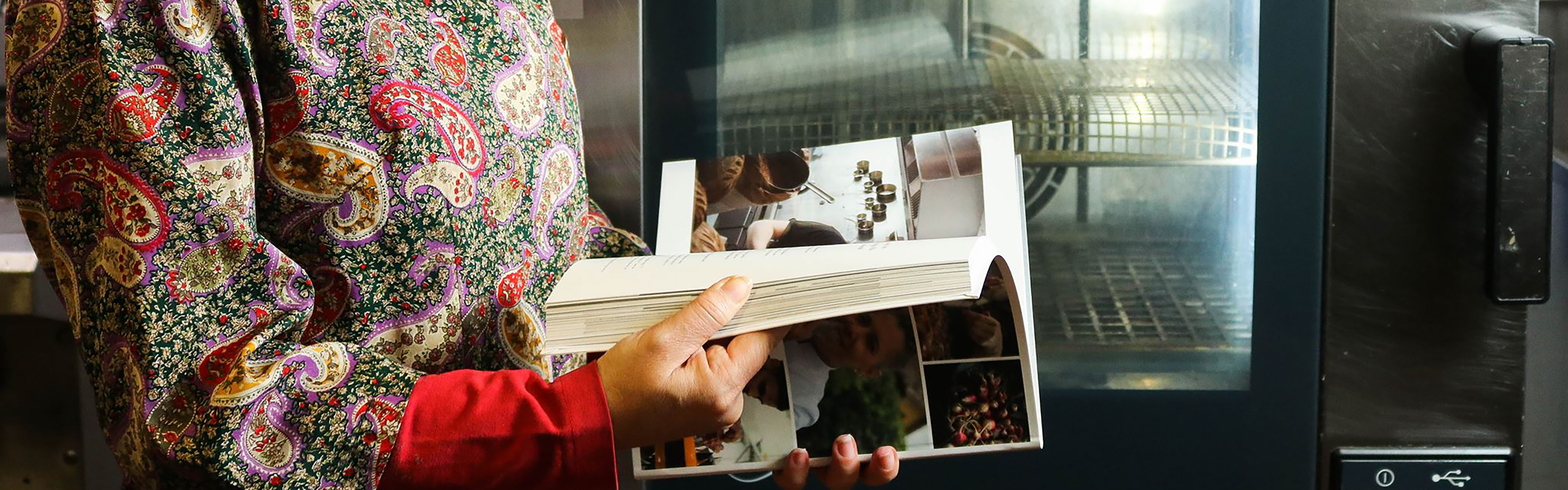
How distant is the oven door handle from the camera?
39.2 inches

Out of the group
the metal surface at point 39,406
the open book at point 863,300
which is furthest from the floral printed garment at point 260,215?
the metal surface at point 39,406

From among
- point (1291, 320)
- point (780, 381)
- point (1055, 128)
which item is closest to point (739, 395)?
point (780, 381)

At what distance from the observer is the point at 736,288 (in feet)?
2.27

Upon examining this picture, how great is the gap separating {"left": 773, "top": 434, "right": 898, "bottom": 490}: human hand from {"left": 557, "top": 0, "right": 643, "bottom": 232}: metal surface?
16.1 inches

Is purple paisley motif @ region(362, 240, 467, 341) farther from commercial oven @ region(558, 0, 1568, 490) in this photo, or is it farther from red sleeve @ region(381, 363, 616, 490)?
commercial oven @ region(558, 0, 1568, 490)

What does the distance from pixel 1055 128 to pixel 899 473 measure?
1.39 ft

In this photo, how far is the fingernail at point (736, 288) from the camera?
69 cm

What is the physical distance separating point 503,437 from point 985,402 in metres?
0.36

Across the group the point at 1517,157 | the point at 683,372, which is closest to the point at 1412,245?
the point at 1517,157

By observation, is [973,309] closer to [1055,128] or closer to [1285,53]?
[1055,128]

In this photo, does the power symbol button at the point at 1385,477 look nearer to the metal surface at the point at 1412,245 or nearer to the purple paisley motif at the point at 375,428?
the metal surface at the point at 1412,245

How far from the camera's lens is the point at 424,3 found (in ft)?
2.76

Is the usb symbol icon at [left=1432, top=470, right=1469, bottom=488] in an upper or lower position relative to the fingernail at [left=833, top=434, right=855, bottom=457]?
lower

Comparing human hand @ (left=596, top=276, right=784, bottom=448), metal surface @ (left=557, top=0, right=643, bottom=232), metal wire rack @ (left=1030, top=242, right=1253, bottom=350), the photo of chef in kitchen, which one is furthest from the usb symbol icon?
metal surface @ (left=557, top=0, right=643, bottom=232)
